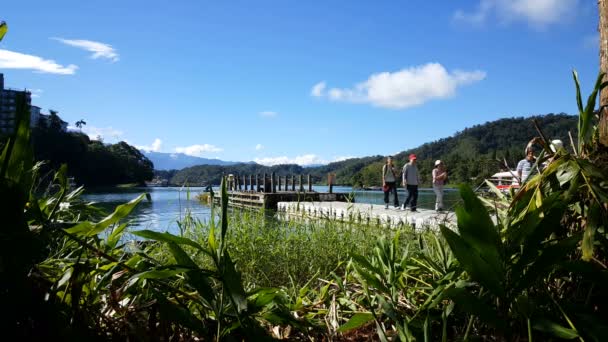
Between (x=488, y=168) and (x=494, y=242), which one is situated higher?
(x=488, y=168)

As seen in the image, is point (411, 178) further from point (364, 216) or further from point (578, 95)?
point (578, 95)

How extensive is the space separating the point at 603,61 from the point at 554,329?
611mm

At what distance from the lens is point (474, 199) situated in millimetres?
574

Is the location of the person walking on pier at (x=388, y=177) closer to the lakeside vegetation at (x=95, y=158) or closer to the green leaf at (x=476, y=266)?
the green leaf at (x=476, y=266)

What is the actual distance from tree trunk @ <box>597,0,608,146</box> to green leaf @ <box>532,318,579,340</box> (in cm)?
42

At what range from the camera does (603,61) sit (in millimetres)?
902

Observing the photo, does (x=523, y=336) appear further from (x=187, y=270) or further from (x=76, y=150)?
(x=76, y=150)

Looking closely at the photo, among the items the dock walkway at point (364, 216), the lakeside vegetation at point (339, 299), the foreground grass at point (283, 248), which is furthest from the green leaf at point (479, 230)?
the foreground grass at point (283, 248)

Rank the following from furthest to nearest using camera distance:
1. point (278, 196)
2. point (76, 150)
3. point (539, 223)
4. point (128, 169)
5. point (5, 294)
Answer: point (128, 169)
point (76, 150)
point (278, 196)
point (539, 223)
point (5, 294)

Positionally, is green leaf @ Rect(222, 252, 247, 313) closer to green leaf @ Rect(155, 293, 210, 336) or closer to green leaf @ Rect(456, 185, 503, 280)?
green leaf @ Rect(155, 293, 210, 336)

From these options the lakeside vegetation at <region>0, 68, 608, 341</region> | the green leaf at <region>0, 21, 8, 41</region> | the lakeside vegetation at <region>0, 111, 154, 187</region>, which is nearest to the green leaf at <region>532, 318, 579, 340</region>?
the lakeside vegetation at <region>0, 68, 608, 341</region>

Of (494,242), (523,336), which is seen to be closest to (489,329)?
(523,336)

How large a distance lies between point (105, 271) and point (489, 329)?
1.99 feet

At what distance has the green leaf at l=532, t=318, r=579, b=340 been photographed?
0.58 metres
